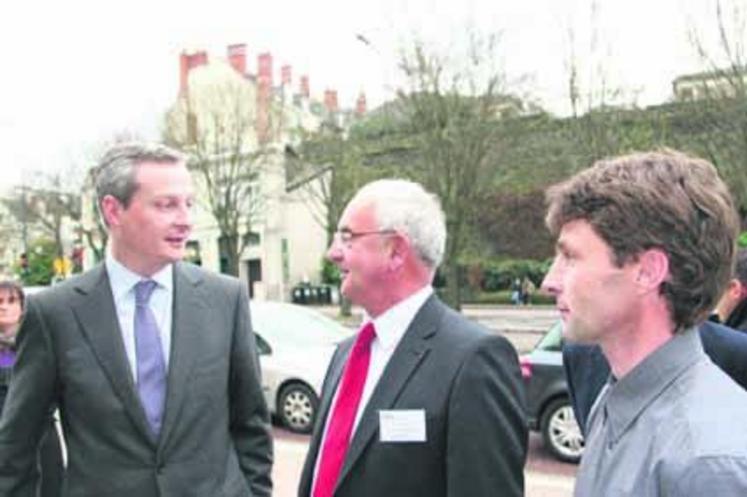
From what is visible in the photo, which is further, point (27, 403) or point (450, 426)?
point (27, 403)

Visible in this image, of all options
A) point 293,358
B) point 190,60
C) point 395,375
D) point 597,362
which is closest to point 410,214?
point 395,375

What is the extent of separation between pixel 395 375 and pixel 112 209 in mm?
1258

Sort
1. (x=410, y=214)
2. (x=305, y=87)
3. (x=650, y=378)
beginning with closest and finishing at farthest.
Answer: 1. (x=650, y=378)
2. (x=410, y=214)
3. (x=305, y=87)

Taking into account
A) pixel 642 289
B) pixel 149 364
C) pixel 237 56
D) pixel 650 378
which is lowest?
pixel 149 364

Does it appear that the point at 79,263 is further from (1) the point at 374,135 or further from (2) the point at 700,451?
(2) the point at 700,451

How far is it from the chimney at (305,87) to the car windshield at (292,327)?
6998 cm

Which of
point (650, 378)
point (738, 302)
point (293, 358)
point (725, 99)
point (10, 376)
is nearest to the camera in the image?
point (650, 378)

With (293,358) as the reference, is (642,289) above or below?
above

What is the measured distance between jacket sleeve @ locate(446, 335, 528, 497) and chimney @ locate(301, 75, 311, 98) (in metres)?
78.8

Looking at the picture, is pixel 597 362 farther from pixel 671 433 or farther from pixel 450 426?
pixel 671 433

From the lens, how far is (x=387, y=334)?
2.71 meters

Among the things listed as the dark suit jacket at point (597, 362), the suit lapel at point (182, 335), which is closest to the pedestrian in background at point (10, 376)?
the suit lapel at point (182, 335)

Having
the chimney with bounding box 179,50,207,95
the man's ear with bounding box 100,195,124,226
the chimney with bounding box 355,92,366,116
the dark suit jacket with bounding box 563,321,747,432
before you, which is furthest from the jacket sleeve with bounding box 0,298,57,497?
the chimney with bounding box 179,50,207,95

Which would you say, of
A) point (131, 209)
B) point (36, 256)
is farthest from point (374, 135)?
point (36, 256)
